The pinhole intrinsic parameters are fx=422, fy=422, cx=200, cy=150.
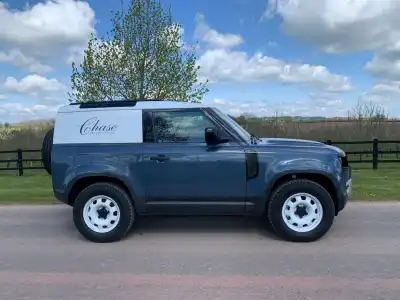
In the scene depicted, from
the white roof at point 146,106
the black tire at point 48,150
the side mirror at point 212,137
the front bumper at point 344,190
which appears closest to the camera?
the side mirror at point 212,137

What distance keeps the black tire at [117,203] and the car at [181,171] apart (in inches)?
0.6

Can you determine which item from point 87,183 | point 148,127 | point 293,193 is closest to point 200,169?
point 148,127

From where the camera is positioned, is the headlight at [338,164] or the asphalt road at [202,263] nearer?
the asphalt road at [202,263]

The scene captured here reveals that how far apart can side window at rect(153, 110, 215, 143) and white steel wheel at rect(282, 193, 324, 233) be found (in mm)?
1611

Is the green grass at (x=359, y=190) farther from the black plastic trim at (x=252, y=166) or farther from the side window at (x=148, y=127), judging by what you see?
the side window at (x=148, y=127)

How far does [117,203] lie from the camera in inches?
241

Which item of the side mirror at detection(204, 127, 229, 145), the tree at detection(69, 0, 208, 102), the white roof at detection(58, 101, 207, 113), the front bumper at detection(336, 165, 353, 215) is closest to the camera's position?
the side mirror at detection(204, 127, 229, 145)

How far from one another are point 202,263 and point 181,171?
146 cm

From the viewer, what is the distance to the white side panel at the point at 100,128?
6.16 m

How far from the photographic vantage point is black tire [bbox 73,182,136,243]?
6.09 m

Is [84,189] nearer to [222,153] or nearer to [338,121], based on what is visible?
[222,153]

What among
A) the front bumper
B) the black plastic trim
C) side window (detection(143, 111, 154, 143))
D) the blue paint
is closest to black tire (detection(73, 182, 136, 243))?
the blue paint

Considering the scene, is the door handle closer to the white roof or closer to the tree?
the white roof

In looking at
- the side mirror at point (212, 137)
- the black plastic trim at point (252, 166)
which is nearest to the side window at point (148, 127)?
the side mirror at point (212, 137)
